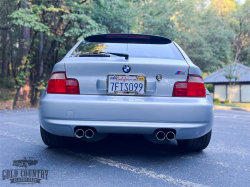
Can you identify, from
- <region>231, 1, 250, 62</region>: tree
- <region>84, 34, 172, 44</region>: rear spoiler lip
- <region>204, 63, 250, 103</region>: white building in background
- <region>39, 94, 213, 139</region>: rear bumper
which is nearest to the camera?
<region>39, 94, 213, 139</region>: rear bumper

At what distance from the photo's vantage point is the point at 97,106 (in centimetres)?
275

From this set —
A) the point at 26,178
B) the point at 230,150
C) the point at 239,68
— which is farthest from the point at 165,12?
the point at 26,178

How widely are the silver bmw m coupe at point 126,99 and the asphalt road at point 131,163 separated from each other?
0.35 metres

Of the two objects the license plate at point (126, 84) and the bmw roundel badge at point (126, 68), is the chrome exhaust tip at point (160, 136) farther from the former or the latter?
the bmw roundel badge at point (126, 68)

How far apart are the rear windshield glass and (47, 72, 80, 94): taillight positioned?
420 millimetres

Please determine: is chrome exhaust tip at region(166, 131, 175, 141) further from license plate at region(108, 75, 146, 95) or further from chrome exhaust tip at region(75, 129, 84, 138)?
chrome exhaust tip at region(75, 129, 84, 138)

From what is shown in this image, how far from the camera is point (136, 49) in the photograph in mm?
3350

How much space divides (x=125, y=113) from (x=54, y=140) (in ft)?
4.09

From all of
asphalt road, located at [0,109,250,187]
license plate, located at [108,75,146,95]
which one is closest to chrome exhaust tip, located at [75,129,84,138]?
asphalt road, located at [0,109,250,187]

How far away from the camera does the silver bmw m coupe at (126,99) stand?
2746 mm

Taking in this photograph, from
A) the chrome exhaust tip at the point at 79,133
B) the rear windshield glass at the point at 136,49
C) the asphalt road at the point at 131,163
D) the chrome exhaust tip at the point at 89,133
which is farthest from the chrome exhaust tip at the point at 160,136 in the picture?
the rear windshield glass at the point at 136,49

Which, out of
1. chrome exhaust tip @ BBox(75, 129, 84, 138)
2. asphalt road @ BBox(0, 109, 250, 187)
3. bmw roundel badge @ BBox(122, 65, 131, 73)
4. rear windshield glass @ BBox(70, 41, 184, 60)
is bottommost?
asphalt road @ BBox(0, 109, 250, 187)

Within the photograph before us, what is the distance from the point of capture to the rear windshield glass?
323cm

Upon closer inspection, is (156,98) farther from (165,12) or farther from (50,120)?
(165,12)
